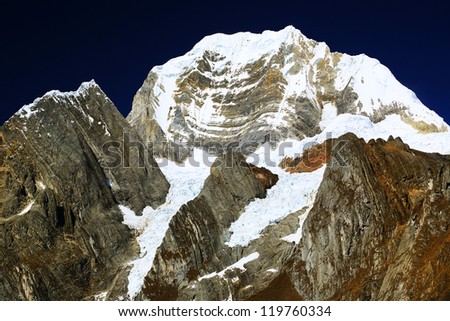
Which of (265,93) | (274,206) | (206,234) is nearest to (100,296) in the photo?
(206,234)

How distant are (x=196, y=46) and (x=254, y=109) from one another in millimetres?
27505

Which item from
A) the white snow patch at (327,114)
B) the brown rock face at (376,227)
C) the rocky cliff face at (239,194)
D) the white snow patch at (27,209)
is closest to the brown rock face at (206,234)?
the rocky cliff face at (239,194)

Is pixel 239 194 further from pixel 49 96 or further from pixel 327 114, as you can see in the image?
pixel 327 114

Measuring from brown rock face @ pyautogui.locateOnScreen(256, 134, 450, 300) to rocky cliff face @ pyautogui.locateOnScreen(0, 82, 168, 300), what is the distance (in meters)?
27.8

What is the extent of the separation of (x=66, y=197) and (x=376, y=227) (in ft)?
151

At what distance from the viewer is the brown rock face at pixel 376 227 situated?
6888cm

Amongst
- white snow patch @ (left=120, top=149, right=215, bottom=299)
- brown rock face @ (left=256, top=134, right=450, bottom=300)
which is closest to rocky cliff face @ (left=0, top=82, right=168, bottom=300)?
white snow patch @ (left=120, top=149, right=215, bottom=299)

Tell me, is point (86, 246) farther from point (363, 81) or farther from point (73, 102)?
point (363, 81)

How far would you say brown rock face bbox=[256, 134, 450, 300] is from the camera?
68.9 meters

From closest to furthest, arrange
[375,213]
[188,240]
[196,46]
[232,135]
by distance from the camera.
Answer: [375,213], [188,240], [232,135], [196,46]

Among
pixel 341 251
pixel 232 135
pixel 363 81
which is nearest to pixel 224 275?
pixel 341 251

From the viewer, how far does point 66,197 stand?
352ft

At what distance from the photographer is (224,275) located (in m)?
90.0

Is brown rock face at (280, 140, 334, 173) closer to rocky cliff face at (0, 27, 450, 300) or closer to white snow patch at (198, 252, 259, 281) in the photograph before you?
rocky cliff face at (0, 27, 450, 300)
